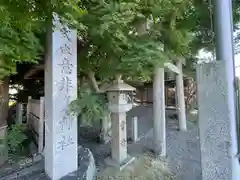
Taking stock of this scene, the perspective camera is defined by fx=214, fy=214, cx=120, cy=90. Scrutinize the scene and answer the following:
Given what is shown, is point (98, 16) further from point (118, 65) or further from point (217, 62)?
point (217, 62)

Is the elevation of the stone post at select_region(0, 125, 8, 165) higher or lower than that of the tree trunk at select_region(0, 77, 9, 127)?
lower

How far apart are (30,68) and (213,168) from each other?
18.2 ft

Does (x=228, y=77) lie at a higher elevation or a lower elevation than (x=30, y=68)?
lower

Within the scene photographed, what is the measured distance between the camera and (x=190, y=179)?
4363mm

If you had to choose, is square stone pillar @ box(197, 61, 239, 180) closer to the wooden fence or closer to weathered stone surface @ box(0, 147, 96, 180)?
weathered stone surface @ box(0, 147, 96, 180)

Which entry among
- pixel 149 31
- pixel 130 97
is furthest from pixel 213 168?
pixel 149 31

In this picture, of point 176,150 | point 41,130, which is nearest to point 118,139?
point 41,130

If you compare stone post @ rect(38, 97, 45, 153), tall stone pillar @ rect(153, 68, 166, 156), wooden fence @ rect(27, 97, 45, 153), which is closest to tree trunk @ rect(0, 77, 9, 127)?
wooden fence @ rect(27, 97, 45, 153)

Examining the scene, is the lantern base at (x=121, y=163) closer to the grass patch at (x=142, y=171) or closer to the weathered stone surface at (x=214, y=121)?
the grass patch at (x=142, y=171)

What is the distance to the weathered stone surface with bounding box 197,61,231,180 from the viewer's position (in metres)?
1.60

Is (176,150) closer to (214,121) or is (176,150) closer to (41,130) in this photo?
(41,130)

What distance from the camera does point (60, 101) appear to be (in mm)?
3240

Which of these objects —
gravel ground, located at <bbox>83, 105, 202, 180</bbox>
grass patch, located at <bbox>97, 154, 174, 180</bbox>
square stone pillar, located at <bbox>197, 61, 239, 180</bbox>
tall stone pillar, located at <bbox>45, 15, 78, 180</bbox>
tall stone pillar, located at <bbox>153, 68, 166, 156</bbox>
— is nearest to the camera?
square stone pillar, located at <bbox>197, 61, 239, 180</bbox>

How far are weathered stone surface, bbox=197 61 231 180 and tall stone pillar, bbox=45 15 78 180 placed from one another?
216 centimetres
